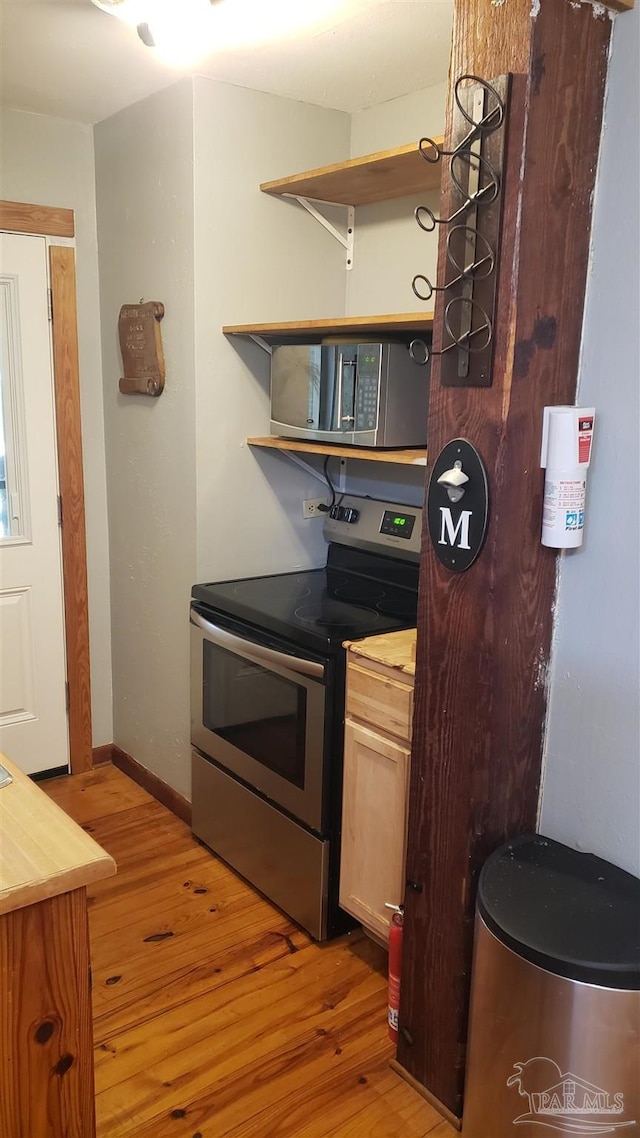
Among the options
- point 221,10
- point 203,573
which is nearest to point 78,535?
point 203,573

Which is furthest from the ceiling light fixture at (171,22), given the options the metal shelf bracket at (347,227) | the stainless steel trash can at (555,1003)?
the stainless steel trash can at (555,1003)

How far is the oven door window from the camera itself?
89.7 inches

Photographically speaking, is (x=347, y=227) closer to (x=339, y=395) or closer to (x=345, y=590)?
(x=339, y=395)

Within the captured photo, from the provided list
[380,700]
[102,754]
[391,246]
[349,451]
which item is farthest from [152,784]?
[391,246]

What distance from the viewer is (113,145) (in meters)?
2.87

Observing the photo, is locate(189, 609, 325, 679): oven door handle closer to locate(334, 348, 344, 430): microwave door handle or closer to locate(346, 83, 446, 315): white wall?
locate(334, 348, 344, 430): microwave door handle

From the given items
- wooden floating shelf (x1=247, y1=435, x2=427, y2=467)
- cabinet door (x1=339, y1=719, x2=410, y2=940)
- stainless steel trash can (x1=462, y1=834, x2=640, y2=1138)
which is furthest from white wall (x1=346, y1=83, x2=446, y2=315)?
stainless steel trash can (x1=462, y1=834, x2=640, y2=1138)

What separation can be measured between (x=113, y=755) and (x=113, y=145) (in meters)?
2.23

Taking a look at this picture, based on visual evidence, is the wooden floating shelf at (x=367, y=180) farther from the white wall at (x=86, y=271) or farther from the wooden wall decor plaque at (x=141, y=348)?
the white wall at (x=86, y=271)

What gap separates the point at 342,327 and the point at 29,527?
4.83 ft

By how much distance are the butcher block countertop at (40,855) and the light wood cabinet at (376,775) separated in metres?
0.86

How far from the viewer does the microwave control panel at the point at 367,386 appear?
219 centimetres

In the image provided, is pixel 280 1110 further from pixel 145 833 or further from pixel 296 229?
pixel 296 229

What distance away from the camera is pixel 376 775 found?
6.74 feet
